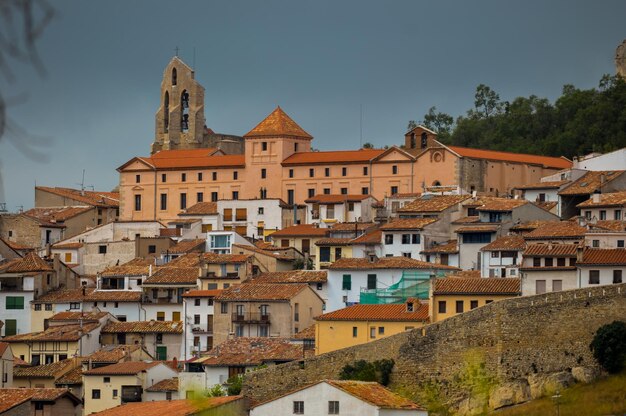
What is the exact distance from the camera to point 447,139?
3984 inches

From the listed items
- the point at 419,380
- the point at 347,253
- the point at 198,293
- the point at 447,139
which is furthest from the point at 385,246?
the point at 447,139

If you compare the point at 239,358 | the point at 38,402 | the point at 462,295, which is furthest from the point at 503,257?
the point at 38,402

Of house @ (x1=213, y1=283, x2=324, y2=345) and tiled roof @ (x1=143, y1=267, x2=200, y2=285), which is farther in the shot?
tiled roof @ (x1=143, y1=267, x2=200, y2=285)

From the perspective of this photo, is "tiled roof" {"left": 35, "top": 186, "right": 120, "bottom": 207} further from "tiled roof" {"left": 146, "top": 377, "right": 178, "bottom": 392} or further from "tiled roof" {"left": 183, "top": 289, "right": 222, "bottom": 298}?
"tiled roof" {"left": 146, "top": 377, "right": 178, "bottom": 392}

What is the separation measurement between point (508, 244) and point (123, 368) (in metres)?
14.6

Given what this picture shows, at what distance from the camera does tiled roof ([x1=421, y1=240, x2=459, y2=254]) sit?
200ft

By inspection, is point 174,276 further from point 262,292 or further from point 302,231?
point 302,231

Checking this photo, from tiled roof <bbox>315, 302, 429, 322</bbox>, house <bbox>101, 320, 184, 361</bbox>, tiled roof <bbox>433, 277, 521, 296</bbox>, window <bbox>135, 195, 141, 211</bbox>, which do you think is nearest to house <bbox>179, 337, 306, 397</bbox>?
tiled roof <bbox>315, 302, 429, 322</bbox>

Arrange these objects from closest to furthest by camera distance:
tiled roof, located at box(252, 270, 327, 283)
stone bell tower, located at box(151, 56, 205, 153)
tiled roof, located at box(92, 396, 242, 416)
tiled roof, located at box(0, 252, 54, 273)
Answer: tiled roof, located at box(92, 396, 242, 416), tiled roof, located at box(252, 270, 327, 283), tiled roof, located at box(0, 252, 54, 273), stone bell tower, located at box(151, 56, 205, 153)

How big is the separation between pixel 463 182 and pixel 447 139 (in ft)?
83.2

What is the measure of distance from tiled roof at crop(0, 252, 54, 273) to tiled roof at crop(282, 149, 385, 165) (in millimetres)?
18087


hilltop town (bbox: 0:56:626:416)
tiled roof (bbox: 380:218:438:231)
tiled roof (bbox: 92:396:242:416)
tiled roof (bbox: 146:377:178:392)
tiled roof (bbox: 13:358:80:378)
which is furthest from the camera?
tiled roof (bbox: 380:218:438:231)

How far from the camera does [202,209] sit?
258 feet

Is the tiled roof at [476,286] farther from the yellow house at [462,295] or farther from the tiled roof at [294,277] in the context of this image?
the tiled roof at [294,277]
